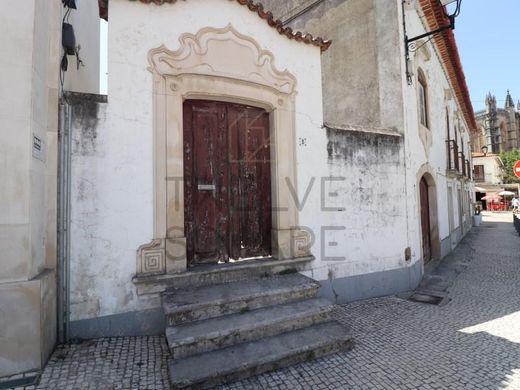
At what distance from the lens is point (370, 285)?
15.6ft

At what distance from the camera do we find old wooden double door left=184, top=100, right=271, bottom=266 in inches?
148

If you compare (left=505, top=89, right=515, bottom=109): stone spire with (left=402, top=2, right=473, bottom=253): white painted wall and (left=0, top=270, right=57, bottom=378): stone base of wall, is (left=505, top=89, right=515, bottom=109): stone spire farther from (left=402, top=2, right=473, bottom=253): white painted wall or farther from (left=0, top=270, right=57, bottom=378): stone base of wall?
(left=0, top=270, right=57, bottom=378): stone base of wall

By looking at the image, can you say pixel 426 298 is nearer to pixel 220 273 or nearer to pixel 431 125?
pixel 220 273

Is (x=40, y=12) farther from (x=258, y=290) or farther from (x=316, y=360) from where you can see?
(x=316, y=360)

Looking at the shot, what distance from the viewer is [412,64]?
5895 mm

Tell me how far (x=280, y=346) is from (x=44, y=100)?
10.9 ft

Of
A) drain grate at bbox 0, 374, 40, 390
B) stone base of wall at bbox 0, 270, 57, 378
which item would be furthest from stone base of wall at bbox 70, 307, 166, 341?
drain grate at bbox 0, 374, 40, 390

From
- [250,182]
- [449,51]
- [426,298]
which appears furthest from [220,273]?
[449,51]

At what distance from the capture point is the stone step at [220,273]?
3.20m

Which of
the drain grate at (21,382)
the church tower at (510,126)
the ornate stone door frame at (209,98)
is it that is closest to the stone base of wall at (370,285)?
the ornate stone door frame at (209,98)

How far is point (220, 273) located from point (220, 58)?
2.81 metres

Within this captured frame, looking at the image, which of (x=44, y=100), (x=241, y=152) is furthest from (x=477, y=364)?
(x=44, y=100)

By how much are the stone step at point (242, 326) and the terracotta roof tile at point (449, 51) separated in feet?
24.3

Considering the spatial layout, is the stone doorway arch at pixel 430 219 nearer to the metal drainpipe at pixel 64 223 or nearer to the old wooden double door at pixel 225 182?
the old wooden double door at pixel 225 182
